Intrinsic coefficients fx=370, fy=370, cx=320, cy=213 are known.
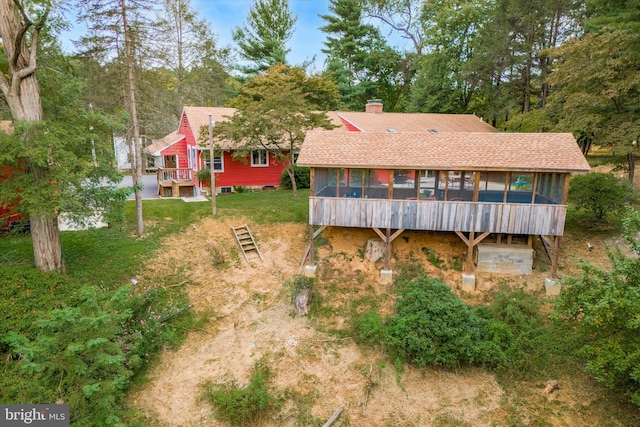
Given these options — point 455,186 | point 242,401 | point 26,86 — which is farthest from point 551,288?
point 26,86

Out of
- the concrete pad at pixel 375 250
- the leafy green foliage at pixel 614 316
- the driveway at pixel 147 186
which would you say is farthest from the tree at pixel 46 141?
the leafy green foliage at pixel 614 316

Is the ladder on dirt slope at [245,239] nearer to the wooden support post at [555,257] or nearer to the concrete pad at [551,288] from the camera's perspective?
the concrete pad at [551,288]

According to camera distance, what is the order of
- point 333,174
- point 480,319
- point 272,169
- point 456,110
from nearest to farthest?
point 480,319
point 333,174
point 272,169
point 456,110

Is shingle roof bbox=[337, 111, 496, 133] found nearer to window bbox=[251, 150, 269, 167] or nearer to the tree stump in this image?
window bbox=[251, 150, 269, 167]

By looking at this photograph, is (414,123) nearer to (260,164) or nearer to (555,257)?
(260,164)

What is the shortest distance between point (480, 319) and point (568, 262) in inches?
231

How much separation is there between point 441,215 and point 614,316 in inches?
224

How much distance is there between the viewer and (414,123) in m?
26.4

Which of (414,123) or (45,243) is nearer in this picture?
(45,243)

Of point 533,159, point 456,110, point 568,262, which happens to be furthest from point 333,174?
point 456,110

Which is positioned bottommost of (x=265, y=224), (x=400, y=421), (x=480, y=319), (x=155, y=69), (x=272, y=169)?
(x=400, y=421)

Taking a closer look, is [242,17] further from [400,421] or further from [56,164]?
[400,421]

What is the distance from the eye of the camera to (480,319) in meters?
10.6

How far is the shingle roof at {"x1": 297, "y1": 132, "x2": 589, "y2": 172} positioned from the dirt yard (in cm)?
352
